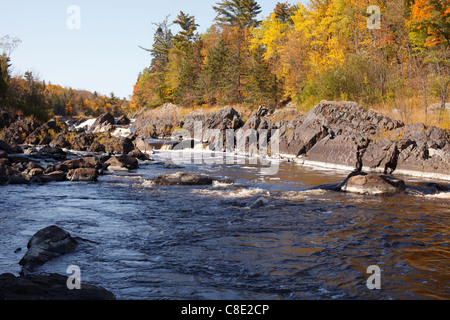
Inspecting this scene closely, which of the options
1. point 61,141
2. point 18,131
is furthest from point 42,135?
point 61,141

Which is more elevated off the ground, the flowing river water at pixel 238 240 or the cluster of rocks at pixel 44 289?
the cluster of rocks at pixel 44 289

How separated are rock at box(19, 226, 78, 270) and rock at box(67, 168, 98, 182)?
8.53 m

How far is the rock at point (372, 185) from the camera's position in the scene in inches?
453

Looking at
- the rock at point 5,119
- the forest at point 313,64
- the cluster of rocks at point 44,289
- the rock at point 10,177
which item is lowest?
the cluster of rocks at point 44,289

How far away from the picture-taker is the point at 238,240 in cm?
691

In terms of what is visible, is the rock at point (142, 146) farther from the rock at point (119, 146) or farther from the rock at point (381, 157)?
the rock at point (381, 157)

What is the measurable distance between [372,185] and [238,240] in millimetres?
6595

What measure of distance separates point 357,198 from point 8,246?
29.3 ft

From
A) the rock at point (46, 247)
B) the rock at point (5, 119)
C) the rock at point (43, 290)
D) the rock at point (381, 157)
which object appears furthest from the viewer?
the rock at point (5, 119)

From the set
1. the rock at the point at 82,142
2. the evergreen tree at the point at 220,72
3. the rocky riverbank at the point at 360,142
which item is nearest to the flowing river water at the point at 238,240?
the rocky riverbank at the point at 360,142

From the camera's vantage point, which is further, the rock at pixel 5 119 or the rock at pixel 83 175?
the rock at pixel 5 119

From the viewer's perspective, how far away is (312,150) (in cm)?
2111

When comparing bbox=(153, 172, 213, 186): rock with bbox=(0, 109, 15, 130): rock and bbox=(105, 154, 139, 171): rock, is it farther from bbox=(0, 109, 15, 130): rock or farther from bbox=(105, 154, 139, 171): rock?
bbox=(0, 109, 15, 130): rock

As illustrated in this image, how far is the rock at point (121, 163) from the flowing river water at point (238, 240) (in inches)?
202
